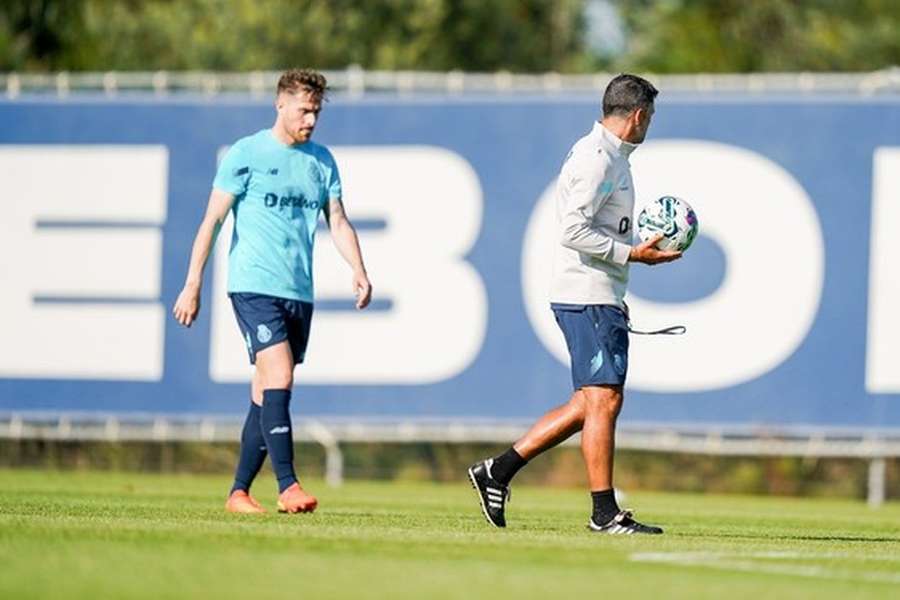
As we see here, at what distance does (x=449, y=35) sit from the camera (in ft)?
118

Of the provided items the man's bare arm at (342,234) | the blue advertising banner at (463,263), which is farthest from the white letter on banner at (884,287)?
the man's bare arm at (342,234)

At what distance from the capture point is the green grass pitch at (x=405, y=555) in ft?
23.5

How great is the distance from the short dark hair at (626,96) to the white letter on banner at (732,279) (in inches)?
287

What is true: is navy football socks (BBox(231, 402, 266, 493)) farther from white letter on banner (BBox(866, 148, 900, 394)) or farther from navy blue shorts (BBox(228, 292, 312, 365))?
white letter on banner (BBox(866, 148, 900, 394))

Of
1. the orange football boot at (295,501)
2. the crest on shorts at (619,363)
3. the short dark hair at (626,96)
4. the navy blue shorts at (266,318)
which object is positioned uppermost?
the short dark hair at (626,96)

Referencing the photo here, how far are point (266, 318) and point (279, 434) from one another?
597mm

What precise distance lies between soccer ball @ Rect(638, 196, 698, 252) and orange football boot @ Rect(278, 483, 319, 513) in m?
2.14

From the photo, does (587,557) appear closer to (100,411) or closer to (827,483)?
(100,411)

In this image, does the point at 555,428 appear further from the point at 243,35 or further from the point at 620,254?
the point at 243,35

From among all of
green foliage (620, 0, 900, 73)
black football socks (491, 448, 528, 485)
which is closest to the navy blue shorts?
black football socks (491, 448, 528, 485)

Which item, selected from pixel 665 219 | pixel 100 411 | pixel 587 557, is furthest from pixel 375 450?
pixel 587 557

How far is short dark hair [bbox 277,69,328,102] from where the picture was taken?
11141 millimetres

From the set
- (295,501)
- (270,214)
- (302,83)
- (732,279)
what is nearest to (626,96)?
(302,83)

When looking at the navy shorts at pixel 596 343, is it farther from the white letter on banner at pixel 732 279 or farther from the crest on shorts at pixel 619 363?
the white letter on banner at pixel 732 279
